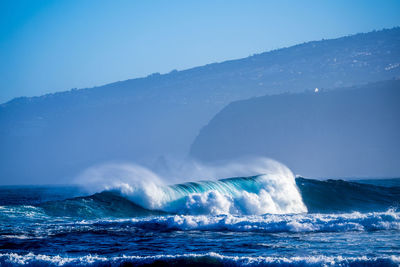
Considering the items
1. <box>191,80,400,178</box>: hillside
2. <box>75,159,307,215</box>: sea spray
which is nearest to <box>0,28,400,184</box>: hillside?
<box>191,80,400,178</box>: hillside

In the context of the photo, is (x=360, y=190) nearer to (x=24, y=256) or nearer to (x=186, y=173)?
(x=24, y=256)

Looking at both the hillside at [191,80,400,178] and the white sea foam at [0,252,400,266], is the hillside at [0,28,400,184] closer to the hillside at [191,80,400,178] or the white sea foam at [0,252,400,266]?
the hillside at [191,80,400,178]

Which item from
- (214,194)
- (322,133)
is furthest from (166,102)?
(214,194)

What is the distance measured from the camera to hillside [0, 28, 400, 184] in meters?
131

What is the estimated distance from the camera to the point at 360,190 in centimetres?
2469

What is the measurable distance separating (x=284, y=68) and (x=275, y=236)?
131m

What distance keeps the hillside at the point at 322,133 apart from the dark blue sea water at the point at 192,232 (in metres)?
50.5

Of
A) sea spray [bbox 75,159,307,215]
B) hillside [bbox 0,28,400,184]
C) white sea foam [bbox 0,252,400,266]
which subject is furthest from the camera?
hillside [bbox 0,28,400,184]

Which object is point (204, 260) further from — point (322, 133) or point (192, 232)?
point (322, 133)

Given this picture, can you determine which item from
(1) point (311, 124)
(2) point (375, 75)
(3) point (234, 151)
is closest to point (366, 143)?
(1) point (311, 124)

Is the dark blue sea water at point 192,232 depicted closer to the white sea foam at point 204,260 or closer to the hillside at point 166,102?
the white sea foam at point 204,260

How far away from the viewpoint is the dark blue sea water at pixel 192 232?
994 centimetres

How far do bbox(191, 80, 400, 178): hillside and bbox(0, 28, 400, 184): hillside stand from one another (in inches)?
1611

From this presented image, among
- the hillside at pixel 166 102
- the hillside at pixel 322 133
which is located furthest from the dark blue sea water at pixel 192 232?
the hillside at pixel 166 102
